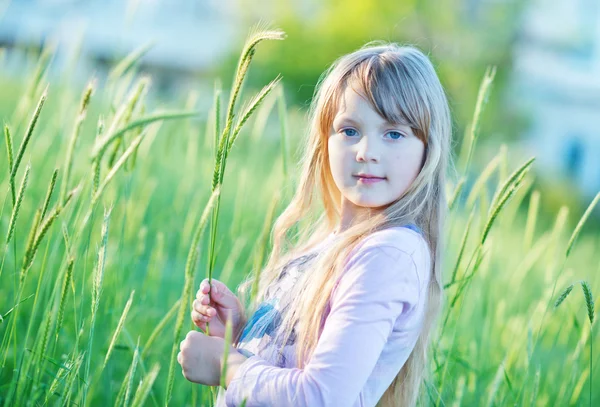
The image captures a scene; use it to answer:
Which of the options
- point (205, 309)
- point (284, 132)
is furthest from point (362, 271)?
point (284, 132)

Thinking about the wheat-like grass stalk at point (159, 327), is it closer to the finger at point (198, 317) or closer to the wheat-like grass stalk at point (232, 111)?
the finger at point (198, 317)

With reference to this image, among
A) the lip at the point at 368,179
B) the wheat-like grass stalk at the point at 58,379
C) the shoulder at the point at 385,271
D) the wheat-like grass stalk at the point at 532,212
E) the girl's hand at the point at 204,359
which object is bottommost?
the wheat-like grass stalk at the point at 58,379

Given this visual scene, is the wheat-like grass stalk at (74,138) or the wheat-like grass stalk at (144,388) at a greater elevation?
the wheat-like grass stalk at (74,138)

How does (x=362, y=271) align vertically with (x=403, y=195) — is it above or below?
below

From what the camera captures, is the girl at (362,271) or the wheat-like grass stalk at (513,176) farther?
the wheat-like grass stalk at (513,176)

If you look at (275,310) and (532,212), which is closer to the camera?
(275,310)

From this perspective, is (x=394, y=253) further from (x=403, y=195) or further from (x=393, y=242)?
(x=403, y=195)

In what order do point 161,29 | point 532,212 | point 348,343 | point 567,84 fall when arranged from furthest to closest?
point 161,29
point 567,84
point 532,212
point 348,343

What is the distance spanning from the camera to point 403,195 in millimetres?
1190

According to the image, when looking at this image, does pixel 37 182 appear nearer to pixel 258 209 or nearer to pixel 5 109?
pixel 258 209

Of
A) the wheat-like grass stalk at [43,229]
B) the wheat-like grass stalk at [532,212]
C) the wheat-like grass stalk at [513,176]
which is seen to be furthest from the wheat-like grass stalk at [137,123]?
the wheat-like grass stalk at [532,212]

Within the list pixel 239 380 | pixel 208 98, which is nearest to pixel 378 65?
pixel 239 380

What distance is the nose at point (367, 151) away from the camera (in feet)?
3.70

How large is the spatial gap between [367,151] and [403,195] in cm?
11
